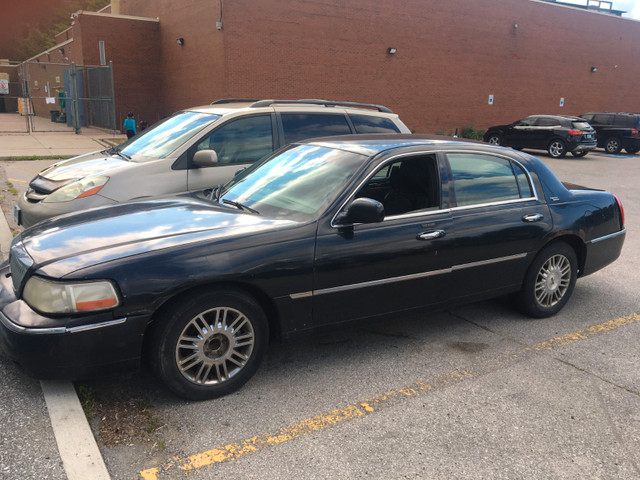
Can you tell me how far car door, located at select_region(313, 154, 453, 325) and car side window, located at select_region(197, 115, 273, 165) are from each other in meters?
2.46

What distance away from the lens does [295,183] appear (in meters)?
4.14

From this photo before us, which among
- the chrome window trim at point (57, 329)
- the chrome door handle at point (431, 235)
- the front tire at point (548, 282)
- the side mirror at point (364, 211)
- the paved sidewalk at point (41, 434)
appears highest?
the side mirror at point (364, 211)

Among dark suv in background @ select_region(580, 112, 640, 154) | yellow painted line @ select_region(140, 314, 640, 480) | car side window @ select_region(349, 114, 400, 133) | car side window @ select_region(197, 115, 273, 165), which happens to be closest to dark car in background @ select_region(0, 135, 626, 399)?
yellow painted line @ select_region(140, 314, 640, 480)

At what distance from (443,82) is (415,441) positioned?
27418mm

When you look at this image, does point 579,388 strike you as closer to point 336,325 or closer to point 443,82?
point 336,325

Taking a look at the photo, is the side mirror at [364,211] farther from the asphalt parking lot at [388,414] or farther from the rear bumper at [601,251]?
the rear bumper at [601,251]

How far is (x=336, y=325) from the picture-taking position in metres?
3.79

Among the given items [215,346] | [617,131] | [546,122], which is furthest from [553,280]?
[617,131]

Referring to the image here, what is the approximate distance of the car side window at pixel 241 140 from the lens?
6191mm

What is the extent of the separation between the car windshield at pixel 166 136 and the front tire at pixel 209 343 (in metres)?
3.22

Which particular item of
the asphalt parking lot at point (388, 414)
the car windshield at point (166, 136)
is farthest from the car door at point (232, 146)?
the asphalt parking lot at point (388, 414)

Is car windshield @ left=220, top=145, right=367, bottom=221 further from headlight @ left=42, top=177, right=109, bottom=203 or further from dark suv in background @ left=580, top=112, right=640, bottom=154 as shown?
dark suv in background @ left=580, top=112, right=640, bottom=154

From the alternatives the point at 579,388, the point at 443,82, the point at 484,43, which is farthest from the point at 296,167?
the point at 484,43

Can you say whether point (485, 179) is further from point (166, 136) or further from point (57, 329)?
point (166, 136)
